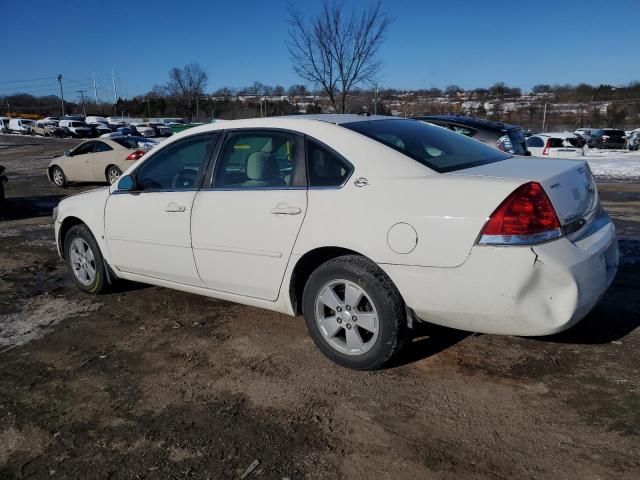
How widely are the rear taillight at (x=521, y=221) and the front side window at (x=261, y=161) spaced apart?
125 cm

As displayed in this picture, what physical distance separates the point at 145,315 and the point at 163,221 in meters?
0.91

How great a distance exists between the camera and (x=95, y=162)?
47.7 feet

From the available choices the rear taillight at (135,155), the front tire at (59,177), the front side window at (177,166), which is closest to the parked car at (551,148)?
the rear taillight at (135,155)

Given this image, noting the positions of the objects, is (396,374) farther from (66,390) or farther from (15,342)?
(15,342)

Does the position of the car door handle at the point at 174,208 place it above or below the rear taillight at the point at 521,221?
below

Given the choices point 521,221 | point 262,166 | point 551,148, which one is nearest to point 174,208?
point 262,166

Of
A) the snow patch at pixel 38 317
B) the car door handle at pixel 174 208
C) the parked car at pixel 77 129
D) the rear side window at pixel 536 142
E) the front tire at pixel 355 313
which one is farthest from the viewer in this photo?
the parked car at pixel 77 129

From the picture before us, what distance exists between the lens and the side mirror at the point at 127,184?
14.7ft

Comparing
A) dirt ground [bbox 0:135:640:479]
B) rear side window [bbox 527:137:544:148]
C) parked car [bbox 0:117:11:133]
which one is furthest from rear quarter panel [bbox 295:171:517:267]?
parked car [bbox 0:117:11:133]

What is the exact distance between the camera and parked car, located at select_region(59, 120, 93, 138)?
168 ft

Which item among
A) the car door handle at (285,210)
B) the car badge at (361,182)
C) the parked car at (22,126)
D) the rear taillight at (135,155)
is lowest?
the rear taillight at (135,155)

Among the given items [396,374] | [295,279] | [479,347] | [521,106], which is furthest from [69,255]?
[521,106]

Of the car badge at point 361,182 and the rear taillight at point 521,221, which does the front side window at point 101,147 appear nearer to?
the car badge at point 361,182

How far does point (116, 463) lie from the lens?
259 cm
